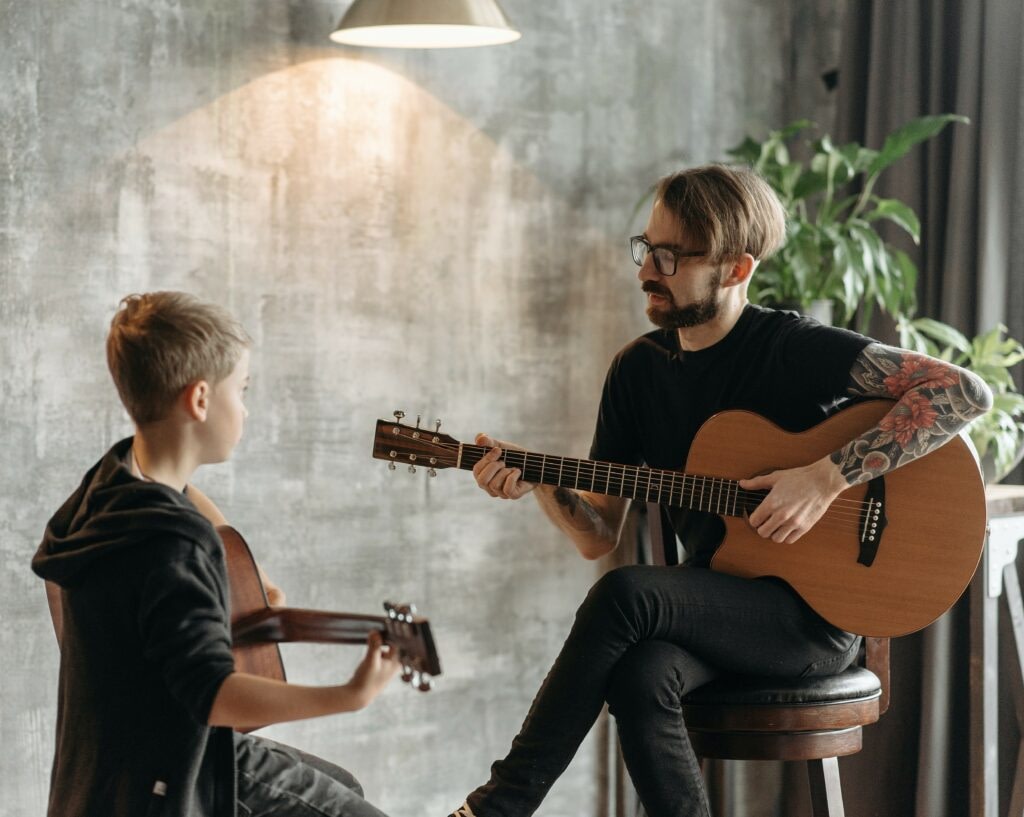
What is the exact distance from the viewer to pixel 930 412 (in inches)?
75.6

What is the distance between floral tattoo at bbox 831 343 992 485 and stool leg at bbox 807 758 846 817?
44cm

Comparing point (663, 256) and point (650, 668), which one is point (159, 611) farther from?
point (663, 256)

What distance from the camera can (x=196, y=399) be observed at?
1.42 metres

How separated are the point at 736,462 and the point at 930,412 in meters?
0.30

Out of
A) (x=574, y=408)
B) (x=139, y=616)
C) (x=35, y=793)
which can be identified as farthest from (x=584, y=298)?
(x=139, y=616)

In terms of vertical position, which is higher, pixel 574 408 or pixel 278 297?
pixel 278 297

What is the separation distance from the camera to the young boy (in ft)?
4.21

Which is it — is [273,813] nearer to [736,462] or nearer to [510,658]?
[736,462]

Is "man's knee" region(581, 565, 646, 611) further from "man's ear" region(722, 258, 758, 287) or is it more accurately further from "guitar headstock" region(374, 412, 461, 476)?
"man's ear" region(722, 258, 758, 287)

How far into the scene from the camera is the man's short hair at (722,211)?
2.08 metres

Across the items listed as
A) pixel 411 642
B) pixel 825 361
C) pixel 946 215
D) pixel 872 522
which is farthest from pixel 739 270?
pixel 411 642

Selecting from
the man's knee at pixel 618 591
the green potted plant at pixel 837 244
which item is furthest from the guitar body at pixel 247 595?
the green potted plant at pixel 837 244

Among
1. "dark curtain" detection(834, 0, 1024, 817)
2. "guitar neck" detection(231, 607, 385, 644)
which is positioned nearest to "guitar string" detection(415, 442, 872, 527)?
"guitar neck" detection(231, 607, 385, 644)

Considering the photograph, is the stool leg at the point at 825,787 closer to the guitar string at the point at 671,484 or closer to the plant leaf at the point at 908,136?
the guitar string at the point at 671,484
